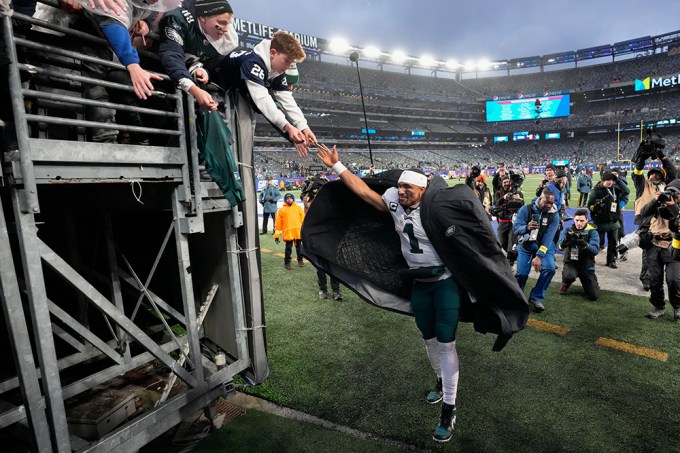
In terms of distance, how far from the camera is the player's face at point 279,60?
3387 millimetres

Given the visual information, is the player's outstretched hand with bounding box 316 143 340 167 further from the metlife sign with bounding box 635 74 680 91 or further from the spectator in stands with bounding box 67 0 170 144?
the metlife sign with bounding box 635 74 680 91

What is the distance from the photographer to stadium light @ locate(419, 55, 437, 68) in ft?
233

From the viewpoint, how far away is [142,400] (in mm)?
3994

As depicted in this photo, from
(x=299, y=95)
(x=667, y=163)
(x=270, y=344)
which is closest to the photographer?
(x=270, y=344)

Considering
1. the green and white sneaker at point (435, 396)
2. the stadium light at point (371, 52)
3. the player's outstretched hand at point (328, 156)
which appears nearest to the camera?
the player's outstretched hand at point (328, 156)

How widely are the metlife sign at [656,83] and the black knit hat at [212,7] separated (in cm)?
7389

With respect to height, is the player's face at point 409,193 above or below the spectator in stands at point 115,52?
below

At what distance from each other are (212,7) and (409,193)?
223cm

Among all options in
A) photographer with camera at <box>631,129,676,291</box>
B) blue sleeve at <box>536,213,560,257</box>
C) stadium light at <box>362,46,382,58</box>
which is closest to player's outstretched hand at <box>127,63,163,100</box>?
blue sleeve at <box>536,213,560,257</box>

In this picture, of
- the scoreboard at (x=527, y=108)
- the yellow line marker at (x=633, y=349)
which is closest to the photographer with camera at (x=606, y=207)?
the yellow line marker at (x=633, y=349)

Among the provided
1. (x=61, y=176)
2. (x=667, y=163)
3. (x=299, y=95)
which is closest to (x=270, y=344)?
(x=61, y=176)

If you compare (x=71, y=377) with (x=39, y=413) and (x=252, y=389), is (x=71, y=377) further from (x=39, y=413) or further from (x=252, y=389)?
(x=39, y=413)

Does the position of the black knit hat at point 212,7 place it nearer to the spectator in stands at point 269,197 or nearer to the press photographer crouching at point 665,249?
the press photographer crouching at point 665,249

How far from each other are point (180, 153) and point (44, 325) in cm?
151
